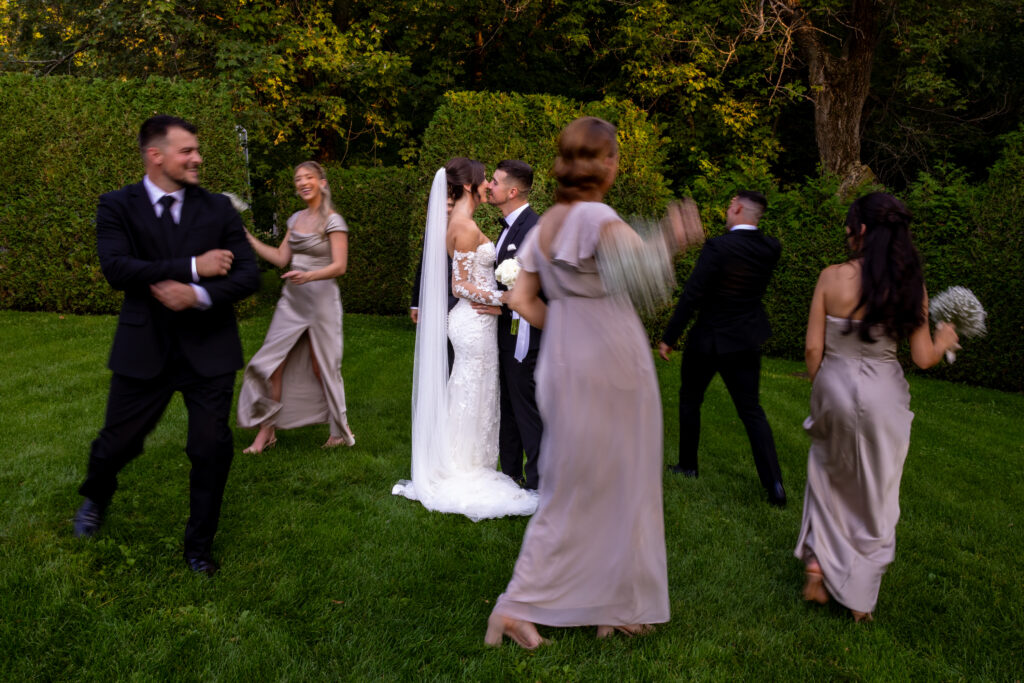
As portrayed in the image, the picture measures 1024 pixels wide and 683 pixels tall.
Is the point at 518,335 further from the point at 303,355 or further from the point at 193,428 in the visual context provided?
the point at 193,428

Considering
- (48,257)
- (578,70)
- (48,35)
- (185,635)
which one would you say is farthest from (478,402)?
(48,35)

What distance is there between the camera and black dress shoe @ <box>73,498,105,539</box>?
4355 millimetres

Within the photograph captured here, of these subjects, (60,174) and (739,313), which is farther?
(60,174)

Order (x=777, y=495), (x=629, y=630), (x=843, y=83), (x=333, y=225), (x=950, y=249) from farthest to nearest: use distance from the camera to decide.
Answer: (x=843, y=83), (x=950, y=249), (x=333, y=225), (x=777, y=495), (x=629, y=630)

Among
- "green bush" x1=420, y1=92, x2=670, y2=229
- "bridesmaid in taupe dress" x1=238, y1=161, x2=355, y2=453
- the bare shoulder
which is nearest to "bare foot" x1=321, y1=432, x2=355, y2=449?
"bridesmaid in taupe dress" x1=238, y1=161, x2=355, y2=453

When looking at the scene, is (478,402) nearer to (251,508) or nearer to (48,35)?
(251,508)

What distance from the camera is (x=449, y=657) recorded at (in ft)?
11.3

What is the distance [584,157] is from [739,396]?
340 centimetres

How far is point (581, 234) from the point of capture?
3291 millimetres

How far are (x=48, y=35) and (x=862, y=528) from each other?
2398cm

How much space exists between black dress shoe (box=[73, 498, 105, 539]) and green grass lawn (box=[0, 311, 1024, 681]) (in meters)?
0.07

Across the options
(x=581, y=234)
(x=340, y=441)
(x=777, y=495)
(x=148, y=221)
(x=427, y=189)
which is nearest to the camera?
(x=581, y=234)

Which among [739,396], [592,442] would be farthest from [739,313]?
[592,442]

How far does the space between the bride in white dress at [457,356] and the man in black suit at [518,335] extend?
0.33 ft
